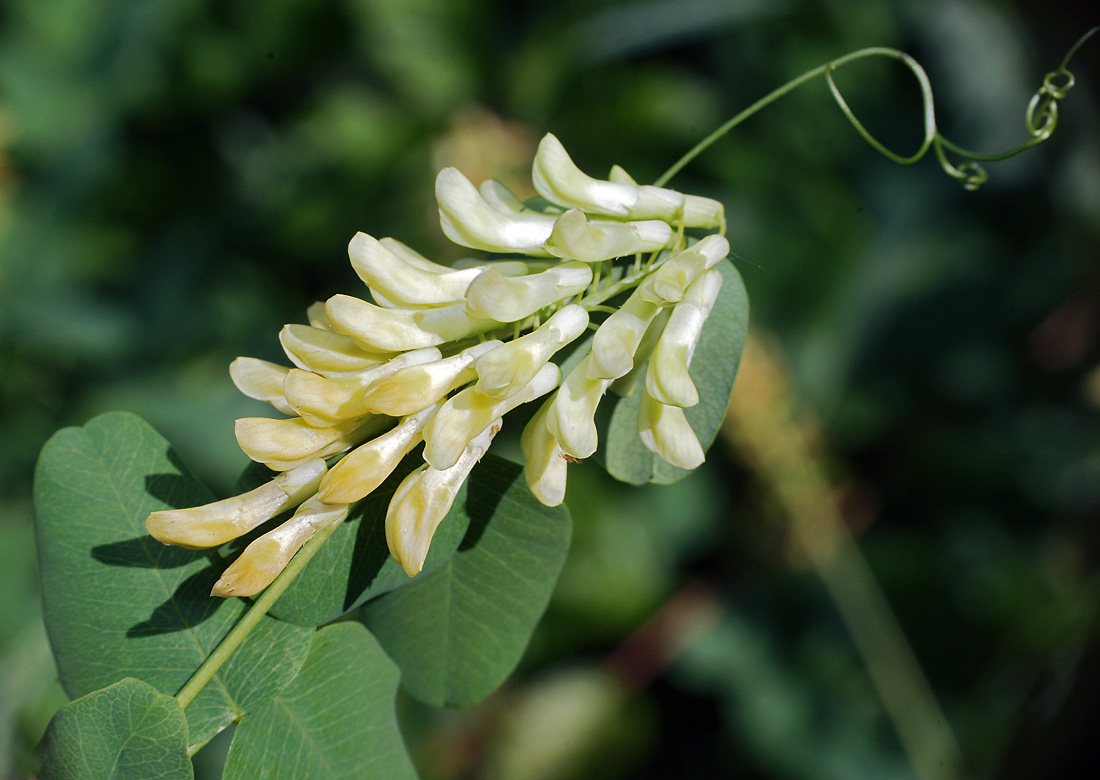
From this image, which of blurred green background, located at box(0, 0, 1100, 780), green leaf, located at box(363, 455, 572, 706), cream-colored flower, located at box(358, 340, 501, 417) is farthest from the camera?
blurred green background, located at box(0, 0, 1100, 780)

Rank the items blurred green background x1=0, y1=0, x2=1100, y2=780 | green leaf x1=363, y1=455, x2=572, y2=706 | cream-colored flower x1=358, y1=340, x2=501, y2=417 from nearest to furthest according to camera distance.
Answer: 1. cream-colored flower x1=358, y1=340, x2=501, y2=417
2. green leaf x1=363, y1=455, x2=572, y2=706
3. blurred green background x1=0, y1=0, x2=1100, y2=780

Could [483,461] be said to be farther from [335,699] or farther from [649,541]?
[649,541]

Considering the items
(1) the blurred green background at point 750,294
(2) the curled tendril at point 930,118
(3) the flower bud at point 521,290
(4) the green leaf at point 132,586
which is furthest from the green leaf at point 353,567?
(1) the blurred green background at point 750,294

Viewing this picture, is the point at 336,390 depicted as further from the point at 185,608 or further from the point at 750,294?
the point at 750,294

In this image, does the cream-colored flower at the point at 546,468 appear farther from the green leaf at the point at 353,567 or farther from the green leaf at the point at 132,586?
the green leaf at the point at 132,586

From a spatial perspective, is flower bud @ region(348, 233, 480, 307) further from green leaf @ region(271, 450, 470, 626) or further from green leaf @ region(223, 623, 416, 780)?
green leaf @ region(223, 623, 416, 780)

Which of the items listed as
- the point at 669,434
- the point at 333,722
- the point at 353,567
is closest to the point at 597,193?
the point at 669,434

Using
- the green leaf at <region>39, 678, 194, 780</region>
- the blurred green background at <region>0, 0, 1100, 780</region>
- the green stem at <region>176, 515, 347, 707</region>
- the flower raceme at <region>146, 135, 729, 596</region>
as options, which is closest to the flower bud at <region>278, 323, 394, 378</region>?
the flower raceme at <region>146, 135, 729, 596</region>
